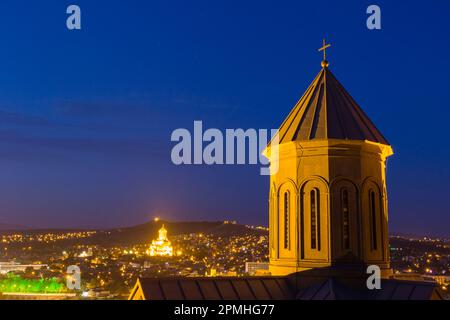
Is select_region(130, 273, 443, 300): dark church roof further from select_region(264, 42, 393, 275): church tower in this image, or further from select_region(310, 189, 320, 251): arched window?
select_region(310, 189, 320, 251): arched window

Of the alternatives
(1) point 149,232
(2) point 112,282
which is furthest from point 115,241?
(2) point 112,282

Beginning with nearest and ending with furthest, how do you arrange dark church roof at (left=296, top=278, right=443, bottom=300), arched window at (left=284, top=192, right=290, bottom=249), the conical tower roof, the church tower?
dark church roof at (left=296, top=278, right=443, bottom=300), the church tower, the conical tower roof, arched window at (left=284, top=192, right=290, bottom=249)

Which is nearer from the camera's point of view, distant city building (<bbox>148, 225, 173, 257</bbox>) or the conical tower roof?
the conical tower roof

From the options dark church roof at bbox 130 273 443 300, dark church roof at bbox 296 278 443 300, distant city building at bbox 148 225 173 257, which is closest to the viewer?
dark church roof at bbox 130 273 443 300

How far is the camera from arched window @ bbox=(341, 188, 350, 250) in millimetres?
13078

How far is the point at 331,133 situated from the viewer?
13289 millimetres

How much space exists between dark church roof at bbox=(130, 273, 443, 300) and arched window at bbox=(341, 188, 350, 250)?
94 cm

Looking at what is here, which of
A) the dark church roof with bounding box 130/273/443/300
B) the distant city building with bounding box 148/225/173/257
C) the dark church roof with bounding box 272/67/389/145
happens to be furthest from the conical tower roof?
the distant city building with bounding box 148/225/173/257

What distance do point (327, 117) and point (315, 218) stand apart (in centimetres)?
269

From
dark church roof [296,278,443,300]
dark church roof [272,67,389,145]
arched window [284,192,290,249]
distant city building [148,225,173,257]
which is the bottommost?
distant city building [148,225,173,257]
